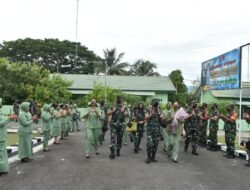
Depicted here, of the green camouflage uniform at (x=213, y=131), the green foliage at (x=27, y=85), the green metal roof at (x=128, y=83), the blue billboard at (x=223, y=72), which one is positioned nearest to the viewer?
the green camouflage uniform at (x=213, y=131)

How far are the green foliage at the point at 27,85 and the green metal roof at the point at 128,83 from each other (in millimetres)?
5455

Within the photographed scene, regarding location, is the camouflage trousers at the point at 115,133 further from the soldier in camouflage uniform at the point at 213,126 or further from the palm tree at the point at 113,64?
the palm tree at the point at 113,64

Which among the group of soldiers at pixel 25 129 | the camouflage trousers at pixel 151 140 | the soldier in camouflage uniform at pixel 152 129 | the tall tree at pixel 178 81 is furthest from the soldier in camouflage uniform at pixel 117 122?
the tall tree at pixel 178 81

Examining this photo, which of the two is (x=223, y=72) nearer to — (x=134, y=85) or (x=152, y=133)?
(x=152, y=133)

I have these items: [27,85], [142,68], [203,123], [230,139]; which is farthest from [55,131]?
[142,68]

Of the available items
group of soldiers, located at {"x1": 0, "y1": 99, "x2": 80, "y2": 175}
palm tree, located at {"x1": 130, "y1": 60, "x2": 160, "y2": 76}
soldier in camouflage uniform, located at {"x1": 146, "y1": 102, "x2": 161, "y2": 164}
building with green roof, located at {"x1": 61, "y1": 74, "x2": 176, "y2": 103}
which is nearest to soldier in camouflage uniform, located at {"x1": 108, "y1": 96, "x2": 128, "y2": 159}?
soldier in camouflage uniform, located at {"x1": 146, "y1": 102, "x2": 161, "y2": 164}

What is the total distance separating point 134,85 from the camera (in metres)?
42.8

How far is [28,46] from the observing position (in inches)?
2124

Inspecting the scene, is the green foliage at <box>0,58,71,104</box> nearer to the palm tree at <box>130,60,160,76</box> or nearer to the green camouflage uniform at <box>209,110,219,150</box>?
the palm tree at <box>130,60,160,76</box>

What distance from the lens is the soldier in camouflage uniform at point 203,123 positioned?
13.6m

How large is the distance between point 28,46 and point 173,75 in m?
22.9

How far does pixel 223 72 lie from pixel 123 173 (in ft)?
35.5

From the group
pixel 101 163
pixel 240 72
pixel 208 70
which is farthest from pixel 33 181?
pixel 208 70

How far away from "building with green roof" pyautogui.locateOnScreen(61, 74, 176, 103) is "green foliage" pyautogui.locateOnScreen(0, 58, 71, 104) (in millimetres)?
5215
